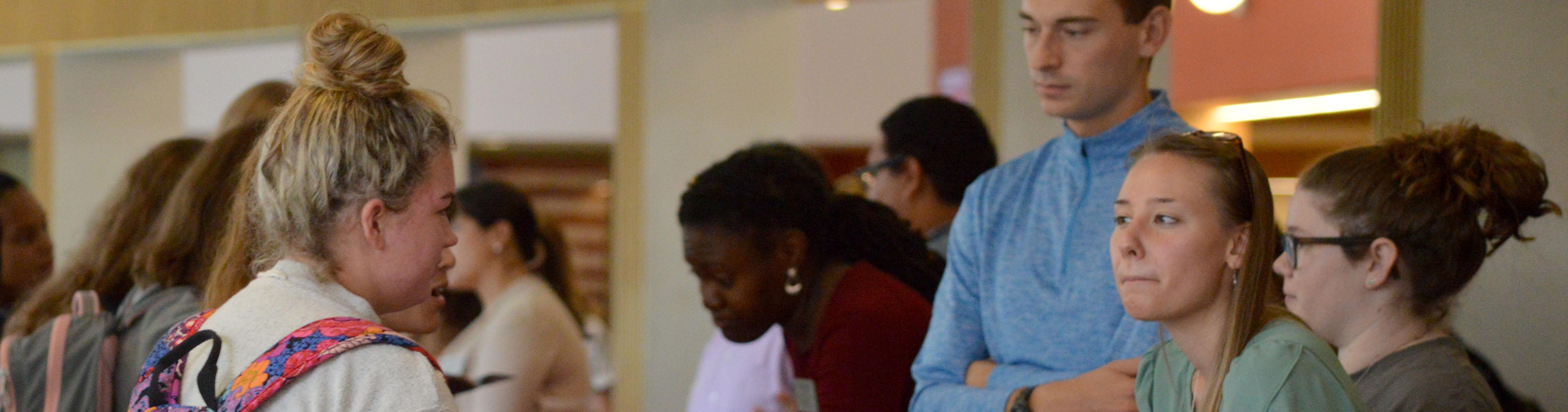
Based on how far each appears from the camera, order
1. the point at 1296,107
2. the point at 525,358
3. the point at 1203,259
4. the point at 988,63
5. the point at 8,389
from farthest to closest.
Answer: the point at 1296,107 < the point at 988,63 < the point at 525,358 < the point at 8,389 < the point at 1203,259

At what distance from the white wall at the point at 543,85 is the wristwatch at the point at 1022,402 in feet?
18.8

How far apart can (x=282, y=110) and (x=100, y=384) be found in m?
0.99

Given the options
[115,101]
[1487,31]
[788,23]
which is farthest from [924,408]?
[115,101]

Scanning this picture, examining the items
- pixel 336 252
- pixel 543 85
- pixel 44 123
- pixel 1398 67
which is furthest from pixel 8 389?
pixel 543 85

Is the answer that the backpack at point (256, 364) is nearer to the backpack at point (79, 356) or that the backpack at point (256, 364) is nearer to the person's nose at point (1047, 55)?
the backpack at point (79, 356)

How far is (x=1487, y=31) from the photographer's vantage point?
9.51 feet

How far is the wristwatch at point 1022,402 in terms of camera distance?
1888mm

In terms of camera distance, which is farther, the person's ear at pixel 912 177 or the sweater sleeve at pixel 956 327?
the person's ear at pixel 912 177

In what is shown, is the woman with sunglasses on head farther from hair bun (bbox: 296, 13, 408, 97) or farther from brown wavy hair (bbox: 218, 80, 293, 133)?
brown wavy hair (bbox: 218, 80, 293, 133)

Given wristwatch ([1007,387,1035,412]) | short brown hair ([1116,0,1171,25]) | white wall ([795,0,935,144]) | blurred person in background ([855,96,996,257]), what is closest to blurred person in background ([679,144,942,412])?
blurred person in background ([855,96,996,257])

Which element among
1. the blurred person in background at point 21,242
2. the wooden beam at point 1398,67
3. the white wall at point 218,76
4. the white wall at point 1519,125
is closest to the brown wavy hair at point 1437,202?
the white wall at point 1519,125

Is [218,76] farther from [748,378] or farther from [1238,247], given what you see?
[1238,247]

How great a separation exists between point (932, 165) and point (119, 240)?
1.87m

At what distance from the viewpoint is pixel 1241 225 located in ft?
5.36
